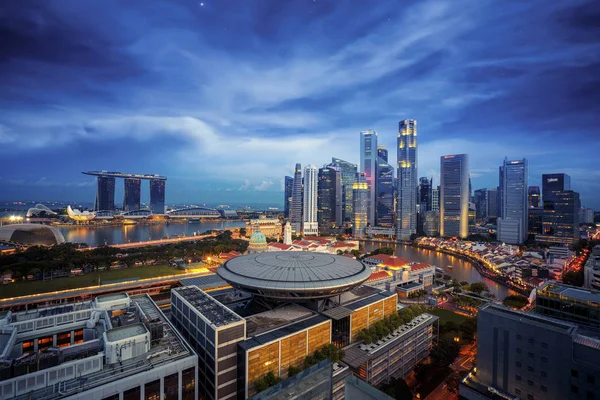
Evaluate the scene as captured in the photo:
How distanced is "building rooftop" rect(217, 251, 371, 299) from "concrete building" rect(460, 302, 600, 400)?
21.1 ft

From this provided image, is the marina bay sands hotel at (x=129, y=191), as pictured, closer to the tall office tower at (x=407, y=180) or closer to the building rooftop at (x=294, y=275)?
the tall office tower at (x=407, y=180)

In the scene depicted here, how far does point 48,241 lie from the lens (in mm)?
45562

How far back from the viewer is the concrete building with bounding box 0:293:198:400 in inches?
344

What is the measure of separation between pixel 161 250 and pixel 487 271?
4577 cm

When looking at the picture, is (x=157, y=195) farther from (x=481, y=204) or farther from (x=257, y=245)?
(x=481, y=204)

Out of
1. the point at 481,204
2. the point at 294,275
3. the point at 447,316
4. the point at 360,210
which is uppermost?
the point at 481,204

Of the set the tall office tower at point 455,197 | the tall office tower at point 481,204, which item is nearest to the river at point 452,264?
the tall office tower at point 455,197

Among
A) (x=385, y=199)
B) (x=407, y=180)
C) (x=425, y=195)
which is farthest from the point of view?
(x=425, y=195)

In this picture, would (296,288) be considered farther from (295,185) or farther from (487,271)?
(295,185)

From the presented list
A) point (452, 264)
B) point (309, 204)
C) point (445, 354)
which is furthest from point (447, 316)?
point (309, 204)

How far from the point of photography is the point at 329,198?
86.1 meters

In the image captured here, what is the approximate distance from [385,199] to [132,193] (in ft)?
370

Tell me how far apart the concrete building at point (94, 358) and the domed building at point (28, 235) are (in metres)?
41.0

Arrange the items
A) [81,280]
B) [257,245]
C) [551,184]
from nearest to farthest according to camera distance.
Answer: [81,280]
[257,245]
[551,184]
